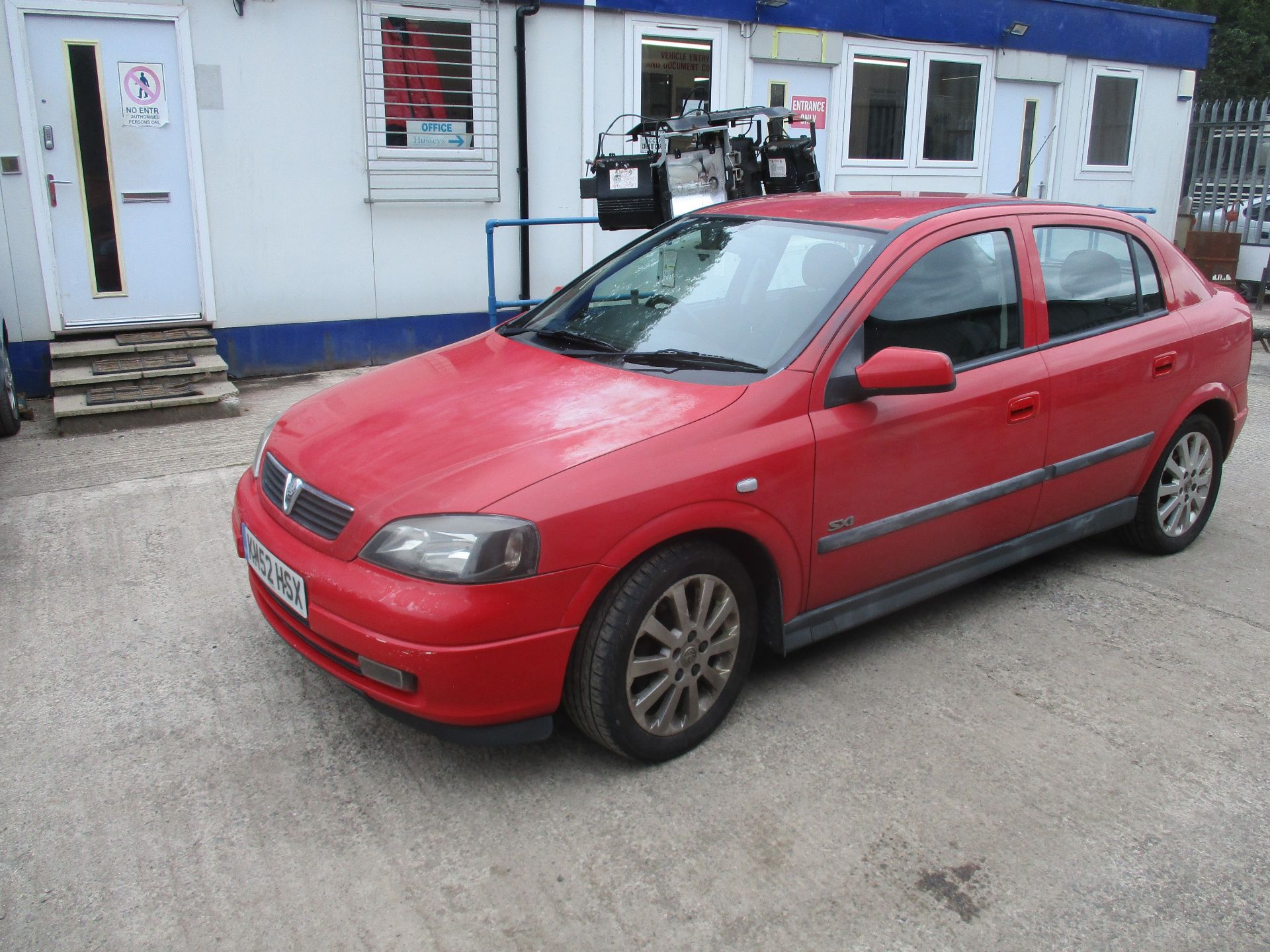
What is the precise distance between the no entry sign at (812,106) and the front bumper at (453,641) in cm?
866

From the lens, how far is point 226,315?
26.1ft

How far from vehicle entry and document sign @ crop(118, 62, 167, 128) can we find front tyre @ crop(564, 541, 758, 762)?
6361 mm

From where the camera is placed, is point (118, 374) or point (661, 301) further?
point (118, 374)

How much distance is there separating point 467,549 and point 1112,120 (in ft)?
41.0

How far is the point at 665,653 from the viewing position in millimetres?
3008

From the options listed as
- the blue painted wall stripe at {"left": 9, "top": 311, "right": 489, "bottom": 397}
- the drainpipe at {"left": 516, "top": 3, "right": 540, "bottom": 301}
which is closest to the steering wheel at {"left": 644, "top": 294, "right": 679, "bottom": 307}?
the drainpipe at {"left": 516, "top": 3, "right": 540, "bottom": 301}

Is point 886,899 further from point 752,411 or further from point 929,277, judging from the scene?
point 929,277

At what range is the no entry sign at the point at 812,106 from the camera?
33.8 feet

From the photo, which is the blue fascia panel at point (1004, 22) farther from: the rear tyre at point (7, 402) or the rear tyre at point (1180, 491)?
the rear tyre at point (1180, 491)

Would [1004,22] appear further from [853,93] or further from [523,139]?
[523,139]

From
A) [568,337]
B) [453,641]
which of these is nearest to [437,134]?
[568,337]

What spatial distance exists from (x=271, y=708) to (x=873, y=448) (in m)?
2.14

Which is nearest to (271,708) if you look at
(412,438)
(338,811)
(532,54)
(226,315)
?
(338,811)

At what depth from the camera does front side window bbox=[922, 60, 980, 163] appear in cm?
1120
